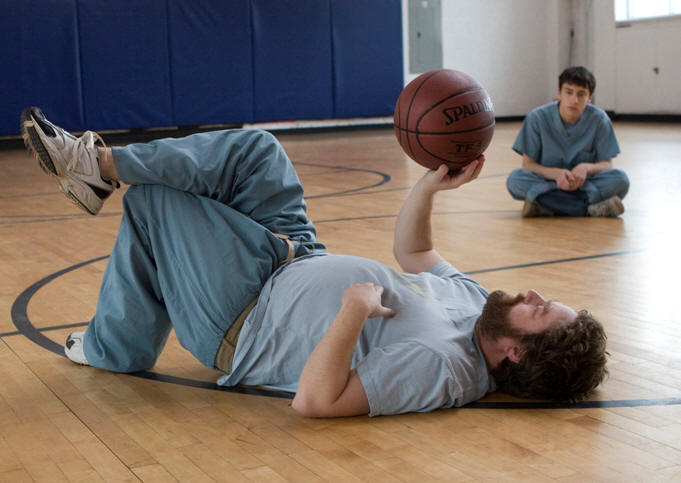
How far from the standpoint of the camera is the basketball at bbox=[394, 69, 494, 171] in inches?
98.3

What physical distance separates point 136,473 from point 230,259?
0.60 metres

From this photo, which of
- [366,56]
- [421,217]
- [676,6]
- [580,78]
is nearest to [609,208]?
[580,78]

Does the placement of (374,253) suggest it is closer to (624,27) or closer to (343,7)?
(343,7)

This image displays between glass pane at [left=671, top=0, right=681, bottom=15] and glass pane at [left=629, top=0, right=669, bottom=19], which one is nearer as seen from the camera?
glass pane at [left=671, top=0, right=681, bottom=15]

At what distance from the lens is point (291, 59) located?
11375 mm

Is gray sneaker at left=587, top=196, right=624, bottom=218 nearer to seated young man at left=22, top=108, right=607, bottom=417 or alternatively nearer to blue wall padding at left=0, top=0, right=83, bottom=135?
seated young man at left=22, top=108, right=607, bottom=417

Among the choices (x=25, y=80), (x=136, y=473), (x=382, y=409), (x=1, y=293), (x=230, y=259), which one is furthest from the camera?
(x=25, y=80)

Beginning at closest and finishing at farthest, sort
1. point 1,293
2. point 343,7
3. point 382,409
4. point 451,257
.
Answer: point 382,409 → point 1,293 → point 451,257 → point 343,7

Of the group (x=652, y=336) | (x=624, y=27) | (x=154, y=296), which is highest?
(x=624, y=27)

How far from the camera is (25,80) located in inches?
381

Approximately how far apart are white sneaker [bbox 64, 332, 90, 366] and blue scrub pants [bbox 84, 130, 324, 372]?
0.15 metres

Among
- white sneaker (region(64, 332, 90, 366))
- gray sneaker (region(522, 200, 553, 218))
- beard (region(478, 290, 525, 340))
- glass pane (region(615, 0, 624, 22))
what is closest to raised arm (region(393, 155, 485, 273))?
beard (region(478, 290, 525, 340))

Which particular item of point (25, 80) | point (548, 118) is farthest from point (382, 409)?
point (25, 80)

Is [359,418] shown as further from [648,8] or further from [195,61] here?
[648,8]
